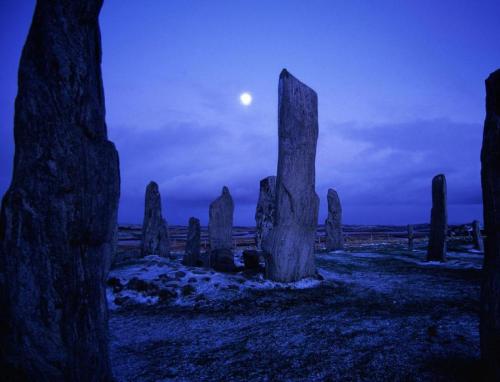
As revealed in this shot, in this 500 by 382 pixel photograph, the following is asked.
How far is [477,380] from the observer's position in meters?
2.19

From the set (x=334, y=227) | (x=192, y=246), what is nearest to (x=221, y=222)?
(x=192, y=246)

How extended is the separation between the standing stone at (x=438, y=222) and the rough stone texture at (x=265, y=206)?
576cm

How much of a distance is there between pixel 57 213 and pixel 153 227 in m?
10.1

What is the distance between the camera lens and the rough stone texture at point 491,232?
6.92 ft

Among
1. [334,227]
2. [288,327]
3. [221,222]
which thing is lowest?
[288,327]

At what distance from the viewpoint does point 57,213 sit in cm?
205

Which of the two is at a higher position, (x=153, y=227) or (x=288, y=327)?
(x=153, y=227)

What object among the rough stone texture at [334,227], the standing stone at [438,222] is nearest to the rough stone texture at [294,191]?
the standing stone at [438,222]

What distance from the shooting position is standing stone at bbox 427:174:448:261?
34.9ft

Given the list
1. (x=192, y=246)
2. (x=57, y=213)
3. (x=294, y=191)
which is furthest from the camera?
(x=192, y=246)

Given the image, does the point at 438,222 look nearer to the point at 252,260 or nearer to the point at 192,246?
the point at 252,260

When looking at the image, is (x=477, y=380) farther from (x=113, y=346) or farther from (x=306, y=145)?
(x=306, y=145)

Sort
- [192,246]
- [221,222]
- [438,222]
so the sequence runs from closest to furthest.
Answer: [438,222], [192,246], [221,222]

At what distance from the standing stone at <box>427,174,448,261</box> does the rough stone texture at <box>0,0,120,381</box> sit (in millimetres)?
11135
